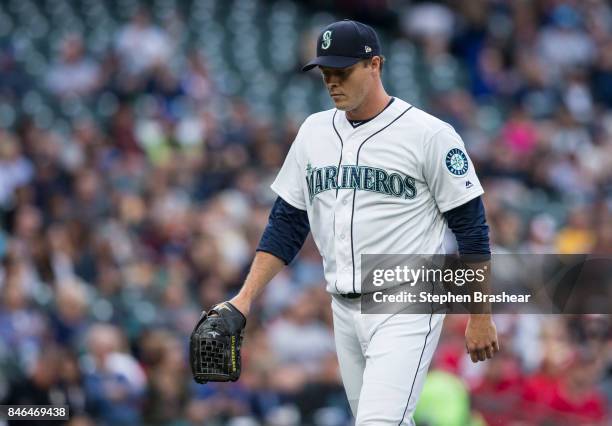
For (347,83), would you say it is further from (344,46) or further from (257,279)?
(257,279)

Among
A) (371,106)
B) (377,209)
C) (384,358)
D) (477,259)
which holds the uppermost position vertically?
(371,106)

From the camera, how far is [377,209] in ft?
15.8

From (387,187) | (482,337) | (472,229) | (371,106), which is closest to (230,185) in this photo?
(371,106)

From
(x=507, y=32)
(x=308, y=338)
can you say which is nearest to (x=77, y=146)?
(x=308, y=338)

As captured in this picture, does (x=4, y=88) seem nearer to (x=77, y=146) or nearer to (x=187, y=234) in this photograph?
(x=77, y=146)

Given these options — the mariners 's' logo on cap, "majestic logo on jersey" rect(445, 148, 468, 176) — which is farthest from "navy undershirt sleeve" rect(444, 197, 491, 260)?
the mariners 's' logo on cap

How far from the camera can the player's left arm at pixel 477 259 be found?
468 cm

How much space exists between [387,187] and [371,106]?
0.33 meters

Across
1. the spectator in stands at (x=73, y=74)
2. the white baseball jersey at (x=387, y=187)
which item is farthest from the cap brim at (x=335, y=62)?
the spectator in stands at (x=73, y=74)

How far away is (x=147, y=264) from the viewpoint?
984 centimetres

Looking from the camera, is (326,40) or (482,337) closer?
(482,337)

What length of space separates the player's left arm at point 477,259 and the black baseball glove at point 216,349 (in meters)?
0.88

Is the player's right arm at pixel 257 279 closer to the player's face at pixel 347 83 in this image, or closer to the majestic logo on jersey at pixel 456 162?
the player's face at pixel 347 83

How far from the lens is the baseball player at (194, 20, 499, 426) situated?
4684 mm
